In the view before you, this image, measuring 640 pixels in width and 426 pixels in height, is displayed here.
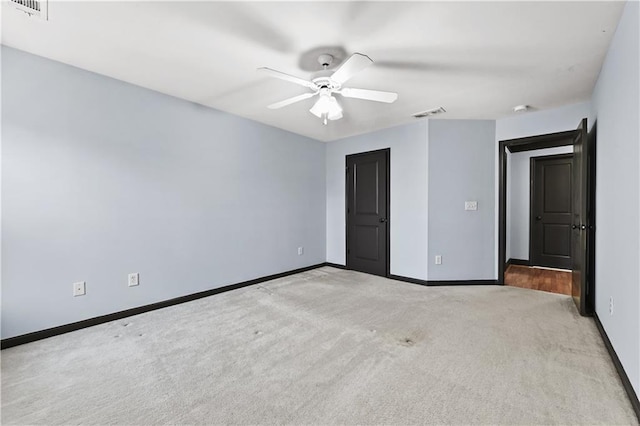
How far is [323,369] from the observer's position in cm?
202

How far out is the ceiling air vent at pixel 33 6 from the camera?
71.4 inches

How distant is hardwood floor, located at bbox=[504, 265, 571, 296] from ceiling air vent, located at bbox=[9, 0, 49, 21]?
559cm

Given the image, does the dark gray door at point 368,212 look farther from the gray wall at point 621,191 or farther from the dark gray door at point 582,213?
the gray wall at point 621,191

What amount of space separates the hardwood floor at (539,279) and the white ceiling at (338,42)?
8.12 feet

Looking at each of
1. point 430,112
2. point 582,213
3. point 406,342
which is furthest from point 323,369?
point 430,112

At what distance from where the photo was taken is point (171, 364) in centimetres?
210

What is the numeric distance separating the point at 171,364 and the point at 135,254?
56.2 inches

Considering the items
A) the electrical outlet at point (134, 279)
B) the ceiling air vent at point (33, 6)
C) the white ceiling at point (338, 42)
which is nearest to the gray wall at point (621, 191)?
the white ceiling at point (338, 42)

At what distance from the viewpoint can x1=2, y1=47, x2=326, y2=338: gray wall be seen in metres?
2.38

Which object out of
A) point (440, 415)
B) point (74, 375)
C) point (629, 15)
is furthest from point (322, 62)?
point (74, 375)

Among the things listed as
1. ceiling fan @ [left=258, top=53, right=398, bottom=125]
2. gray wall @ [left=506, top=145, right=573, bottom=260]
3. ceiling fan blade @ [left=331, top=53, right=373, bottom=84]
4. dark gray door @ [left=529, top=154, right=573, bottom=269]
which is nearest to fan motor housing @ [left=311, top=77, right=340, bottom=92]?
ceiling fan @ [left=258, top=53, right=398, bottom=125]

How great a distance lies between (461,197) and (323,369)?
127 inches

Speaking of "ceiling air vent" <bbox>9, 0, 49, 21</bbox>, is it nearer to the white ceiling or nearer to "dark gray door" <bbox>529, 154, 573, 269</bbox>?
the white ceiling

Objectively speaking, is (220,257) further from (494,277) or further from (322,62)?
(494,277)
